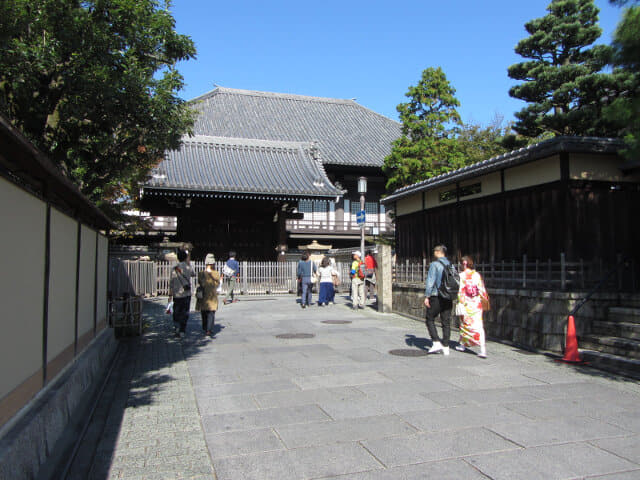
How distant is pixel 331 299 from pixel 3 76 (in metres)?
11.8

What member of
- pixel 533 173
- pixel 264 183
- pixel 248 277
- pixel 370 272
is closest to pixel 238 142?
pixel 264 183

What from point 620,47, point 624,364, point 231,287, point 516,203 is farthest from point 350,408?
point 231,287

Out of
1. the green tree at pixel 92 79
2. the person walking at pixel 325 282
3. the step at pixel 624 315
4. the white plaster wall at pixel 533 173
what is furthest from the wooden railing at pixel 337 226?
the step at pixel 624 315

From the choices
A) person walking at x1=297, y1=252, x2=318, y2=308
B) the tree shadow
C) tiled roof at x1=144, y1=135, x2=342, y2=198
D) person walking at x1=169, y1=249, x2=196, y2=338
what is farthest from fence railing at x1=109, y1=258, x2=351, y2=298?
person walking at x1=169, y1=249, x2=196, y2=338

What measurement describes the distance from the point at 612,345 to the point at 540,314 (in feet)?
4.31

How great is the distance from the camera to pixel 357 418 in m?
5.11

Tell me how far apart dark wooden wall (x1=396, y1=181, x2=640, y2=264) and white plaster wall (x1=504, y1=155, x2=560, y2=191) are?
14 centimetres

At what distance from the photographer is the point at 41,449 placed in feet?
13.0

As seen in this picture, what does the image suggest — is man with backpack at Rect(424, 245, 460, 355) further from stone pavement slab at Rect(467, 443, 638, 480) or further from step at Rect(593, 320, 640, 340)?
stone pavement slab at Rect(467, 443, 638, 480)

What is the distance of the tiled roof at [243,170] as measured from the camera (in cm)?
2052

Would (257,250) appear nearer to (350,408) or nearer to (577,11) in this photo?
(577,11)

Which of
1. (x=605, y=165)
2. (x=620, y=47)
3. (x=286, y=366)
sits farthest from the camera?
(x=605, y=165)

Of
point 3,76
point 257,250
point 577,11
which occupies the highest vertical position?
point 577,11

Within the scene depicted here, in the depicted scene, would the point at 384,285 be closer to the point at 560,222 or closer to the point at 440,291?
the point at 560,222
